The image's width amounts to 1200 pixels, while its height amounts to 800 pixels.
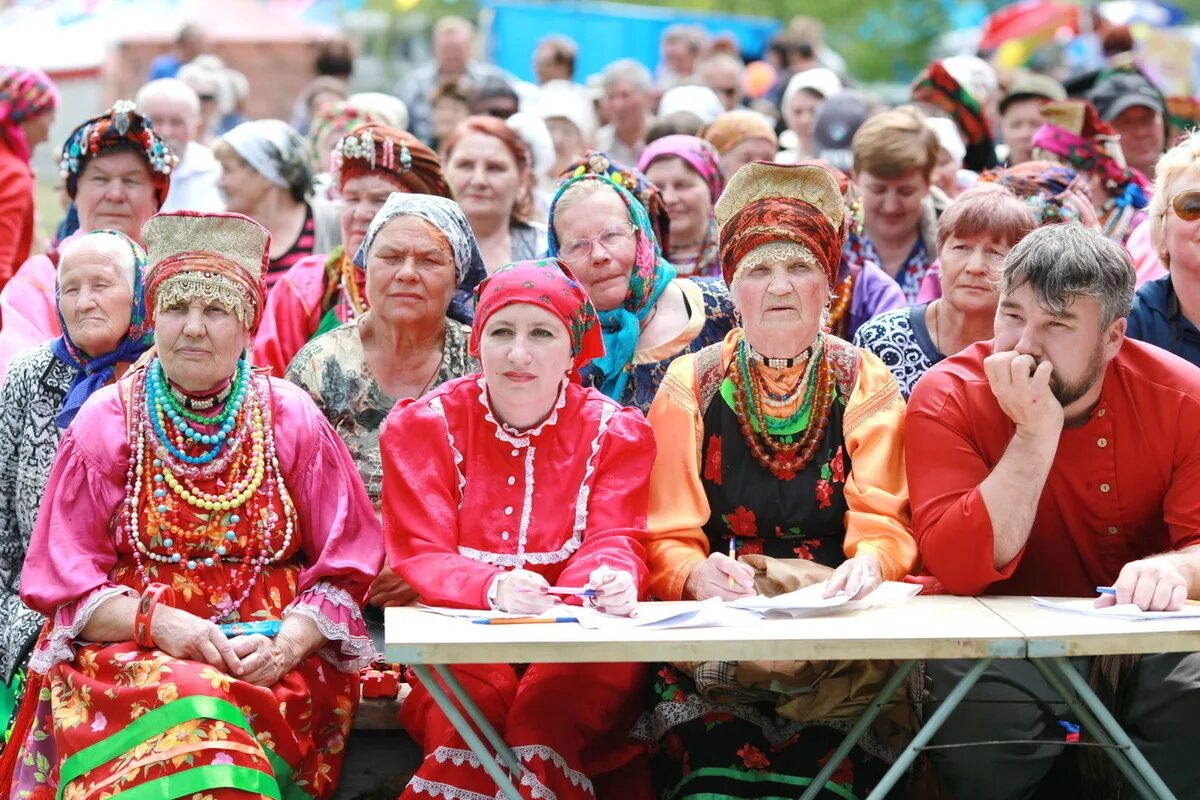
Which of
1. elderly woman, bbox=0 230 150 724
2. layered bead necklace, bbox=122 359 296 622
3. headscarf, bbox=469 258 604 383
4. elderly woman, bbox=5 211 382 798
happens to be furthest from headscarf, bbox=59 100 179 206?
headscarf, bbox=469 258 604 383

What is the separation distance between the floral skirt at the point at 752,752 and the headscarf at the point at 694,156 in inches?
119

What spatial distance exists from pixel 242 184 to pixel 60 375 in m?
2.56

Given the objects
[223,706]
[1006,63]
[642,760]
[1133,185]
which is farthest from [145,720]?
[1006,63]

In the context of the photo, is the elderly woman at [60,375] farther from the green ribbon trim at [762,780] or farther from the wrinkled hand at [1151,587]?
the wrinkled hand at [1151,587]

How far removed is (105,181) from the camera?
5.72 metres

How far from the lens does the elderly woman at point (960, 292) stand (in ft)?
15.4

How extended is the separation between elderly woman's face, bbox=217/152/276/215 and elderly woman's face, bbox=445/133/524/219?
3.32ft

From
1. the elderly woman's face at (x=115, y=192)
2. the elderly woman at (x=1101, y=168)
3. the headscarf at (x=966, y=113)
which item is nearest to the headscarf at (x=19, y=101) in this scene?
the elderly woman's face at (x=115, y=192)

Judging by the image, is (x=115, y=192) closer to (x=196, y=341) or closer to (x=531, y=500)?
(x=196, y=341)

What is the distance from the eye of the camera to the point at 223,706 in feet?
12.0

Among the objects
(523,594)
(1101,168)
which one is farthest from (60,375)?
(1101,168)

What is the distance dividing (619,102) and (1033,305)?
22.7 feet

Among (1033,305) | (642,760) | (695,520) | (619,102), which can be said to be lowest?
(642,760)

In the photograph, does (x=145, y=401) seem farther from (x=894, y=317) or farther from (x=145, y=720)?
(x=894, y=317)
